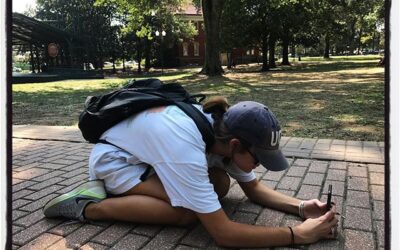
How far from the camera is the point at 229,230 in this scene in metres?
2.16

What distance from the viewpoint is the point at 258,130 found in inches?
80.9

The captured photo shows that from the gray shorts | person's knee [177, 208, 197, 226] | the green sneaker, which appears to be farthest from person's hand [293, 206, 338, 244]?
the green sneaker

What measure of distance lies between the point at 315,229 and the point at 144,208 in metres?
1.03

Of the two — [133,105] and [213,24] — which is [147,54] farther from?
[133,105]

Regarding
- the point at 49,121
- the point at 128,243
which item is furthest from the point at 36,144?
the point at 128,243

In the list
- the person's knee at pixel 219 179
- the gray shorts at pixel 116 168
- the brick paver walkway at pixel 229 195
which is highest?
the gray shorts at pixel 116 168

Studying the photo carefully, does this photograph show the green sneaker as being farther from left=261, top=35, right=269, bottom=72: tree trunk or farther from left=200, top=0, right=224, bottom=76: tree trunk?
left=261, top=35, right=269, bottom=72: tree trunk

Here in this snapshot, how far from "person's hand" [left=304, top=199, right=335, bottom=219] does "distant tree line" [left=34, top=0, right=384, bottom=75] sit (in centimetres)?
1515

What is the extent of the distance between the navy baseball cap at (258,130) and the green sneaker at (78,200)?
107 centimetres

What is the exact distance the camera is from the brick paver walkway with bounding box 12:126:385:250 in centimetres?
243

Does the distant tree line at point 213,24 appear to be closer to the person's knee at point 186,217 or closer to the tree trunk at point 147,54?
the tree trunk at point 147,54

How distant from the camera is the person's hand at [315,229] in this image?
2273 millimetres

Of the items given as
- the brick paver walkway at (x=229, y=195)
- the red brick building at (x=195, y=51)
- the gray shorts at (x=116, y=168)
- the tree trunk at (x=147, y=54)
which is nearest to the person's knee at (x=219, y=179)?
the brick paver walkway at (x=229, y=195)

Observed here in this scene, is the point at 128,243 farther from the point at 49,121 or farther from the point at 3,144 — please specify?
the point at 49,121
